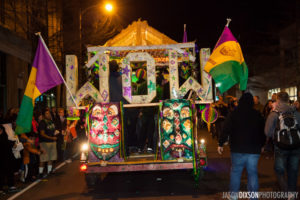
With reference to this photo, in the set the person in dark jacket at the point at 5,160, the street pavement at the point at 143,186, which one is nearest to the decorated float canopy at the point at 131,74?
the person in dark jacket at the point at 5,160

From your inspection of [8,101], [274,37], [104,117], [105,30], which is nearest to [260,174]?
[104,117]

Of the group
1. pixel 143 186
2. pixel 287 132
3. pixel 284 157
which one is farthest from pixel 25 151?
pixel 287 132

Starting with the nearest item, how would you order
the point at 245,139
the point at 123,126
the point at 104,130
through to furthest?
the point at 245,139 < the point at 104,130 < the point at 123,126

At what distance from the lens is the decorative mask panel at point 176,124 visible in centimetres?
750

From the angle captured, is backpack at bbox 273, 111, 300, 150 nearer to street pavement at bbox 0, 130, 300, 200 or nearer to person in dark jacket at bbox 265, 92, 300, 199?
person in dark jacket at bbox 265, 92, 300, 199

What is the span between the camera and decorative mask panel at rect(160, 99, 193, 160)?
24.6ft

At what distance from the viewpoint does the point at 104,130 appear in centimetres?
754

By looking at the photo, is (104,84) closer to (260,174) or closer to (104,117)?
(104,117)

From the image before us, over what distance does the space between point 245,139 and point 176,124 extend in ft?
6.65

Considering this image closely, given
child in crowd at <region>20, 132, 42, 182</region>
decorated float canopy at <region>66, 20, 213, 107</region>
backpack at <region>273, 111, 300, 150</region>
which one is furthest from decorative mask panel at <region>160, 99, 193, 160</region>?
child in crowd at <region>20, 132, 42, 182</region>

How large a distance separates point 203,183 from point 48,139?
4.75 m

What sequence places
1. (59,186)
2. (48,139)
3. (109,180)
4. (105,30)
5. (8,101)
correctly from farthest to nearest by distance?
(105,30) → (8,101) → (48,139) → (109,180) → (59,186)

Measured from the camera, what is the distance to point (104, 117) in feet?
24.7

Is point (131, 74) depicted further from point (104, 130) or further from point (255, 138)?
point (255, 138)
